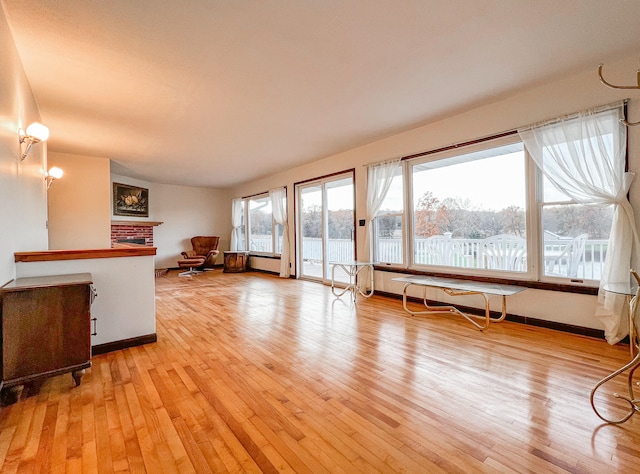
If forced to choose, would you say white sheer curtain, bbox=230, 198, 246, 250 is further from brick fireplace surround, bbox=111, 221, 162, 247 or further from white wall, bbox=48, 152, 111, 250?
white wall, bbox=48, 152, 111, 250

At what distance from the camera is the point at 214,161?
6.36 m

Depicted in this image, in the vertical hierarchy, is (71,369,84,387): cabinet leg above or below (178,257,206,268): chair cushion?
below

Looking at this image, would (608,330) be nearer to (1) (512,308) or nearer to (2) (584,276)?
(2) (584,276)

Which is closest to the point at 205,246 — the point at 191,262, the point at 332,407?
the point at 191,262

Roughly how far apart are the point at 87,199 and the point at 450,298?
22.0 ft

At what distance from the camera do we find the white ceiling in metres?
2.07

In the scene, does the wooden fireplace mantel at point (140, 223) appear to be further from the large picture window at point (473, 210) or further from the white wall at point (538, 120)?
the large picture window at point (473, 210)

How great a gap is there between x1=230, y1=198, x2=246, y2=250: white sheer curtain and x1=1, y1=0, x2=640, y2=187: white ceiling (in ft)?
16.1

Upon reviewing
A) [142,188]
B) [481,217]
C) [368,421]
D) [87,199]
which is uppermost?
[142,188]

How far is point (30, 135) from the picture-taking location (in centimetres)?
269

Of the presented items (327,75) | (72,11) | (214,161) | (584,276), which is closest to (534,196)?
(584,276)

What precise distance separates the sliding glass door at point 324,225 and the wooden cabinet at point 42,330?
4.11 meters

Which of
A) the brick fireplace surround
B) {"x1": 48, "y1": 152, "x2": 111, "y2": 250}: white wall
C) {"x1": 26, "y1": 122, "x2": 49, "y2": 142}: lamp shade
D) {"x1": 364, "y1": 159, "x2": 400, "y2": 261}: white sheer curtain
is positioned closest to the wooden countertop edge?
{"x1": 26, "y1": 122, "x2": 49, "y2": 142}: lamp shade

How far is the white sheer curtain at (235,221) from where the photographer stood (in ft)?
30.5
